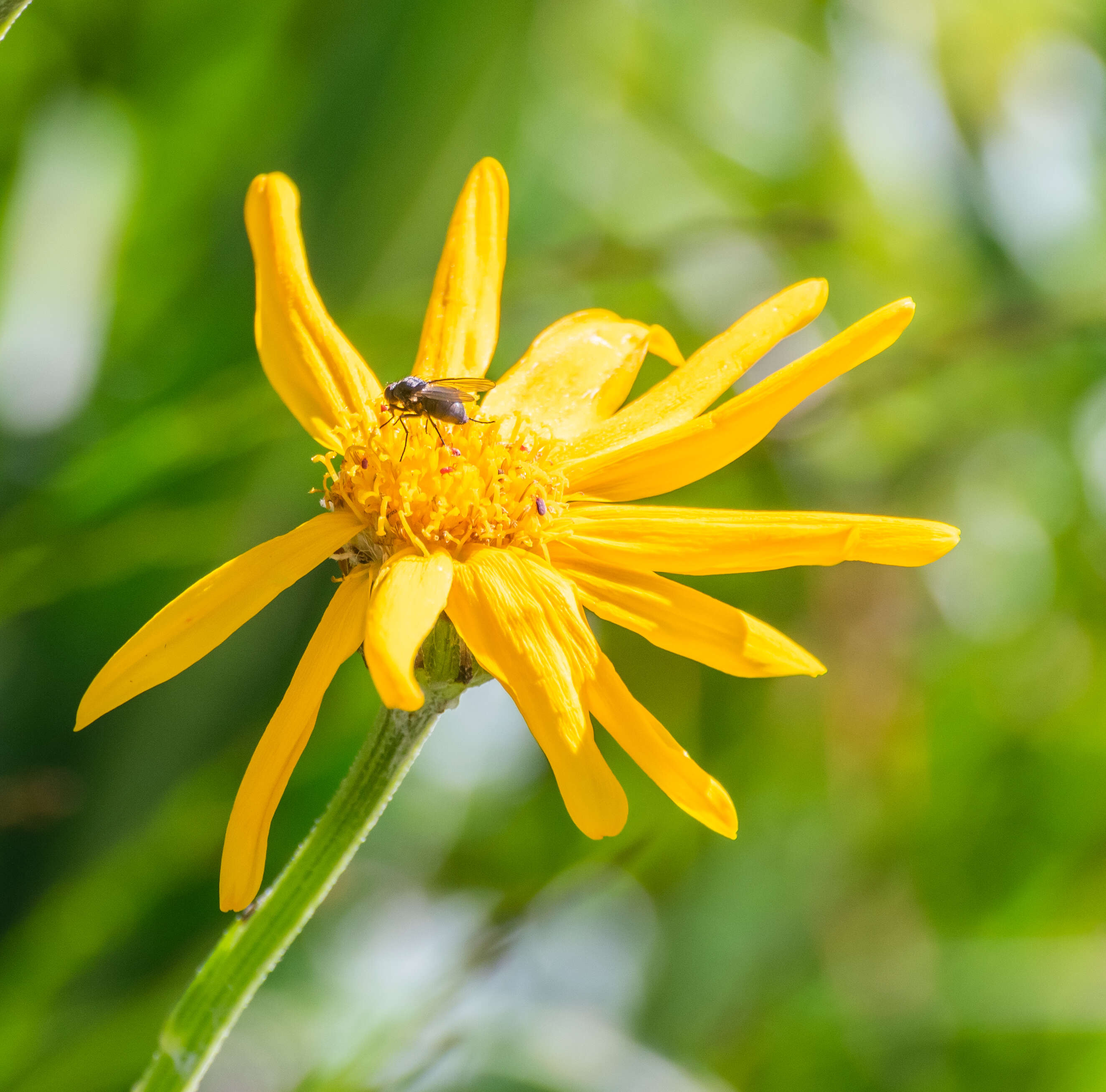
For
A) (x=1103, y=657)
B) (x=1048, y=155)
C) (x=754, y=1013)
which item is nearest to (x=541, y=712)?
(x=754, y=1013)

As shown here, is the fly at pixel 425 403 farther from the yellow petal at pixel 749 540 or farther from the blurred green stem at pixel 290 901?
the blurred green stem at pixel 290 901

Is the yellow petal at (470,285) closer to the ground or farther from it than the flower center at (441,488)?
farther from it

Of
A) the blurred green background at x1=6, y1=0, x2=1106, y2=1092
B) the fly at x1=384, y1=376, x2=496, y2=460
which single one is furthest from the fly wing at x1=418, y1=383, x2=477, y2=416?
the blurred green background at x1=6, y1=0, x2=1106, y2=1092

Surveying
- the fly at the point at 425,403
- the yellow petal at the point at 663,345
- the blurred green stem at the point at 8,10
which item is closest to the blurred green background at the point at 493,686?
the yellow petal at the point at 663,345

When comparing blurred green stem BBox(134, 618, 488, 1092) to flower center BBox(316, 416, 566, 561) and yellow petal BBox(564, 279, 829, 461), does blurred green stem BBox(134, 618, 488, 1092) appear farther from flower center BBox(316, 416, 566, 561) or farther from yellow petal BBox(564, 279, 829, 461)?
yellow petal BBox(564, 279, 829, 461)

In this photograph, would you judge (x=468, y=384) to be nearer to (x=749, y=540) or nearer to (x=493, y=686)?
(x=749, y=540)

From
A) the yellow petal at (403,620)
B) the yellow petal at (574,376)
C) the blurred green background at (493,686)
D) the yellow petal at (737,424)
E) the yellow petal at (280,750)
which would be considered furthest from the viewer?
the blurred green background at (493,686)
